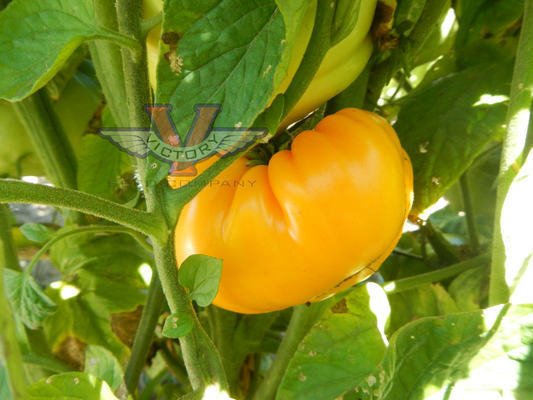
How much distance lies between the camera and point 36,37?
1.09 ft

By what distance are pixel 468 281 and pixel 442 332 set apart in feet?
1.00

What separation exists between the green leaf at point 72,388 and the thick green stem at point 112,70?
0.29 m

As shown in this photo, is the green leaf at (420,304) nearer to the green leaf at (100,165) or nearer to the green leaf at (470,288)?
the green leaf at (470,288)

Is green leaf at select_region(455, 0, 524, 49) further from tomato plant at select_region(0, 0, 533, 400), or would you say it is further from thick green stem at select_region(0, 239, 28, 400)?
thick green stem at select_region(0, 239, 28, 400)

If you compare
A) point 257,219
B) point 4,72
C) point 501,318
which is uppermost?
point 4,72

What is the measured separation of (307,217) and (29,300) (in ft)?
0.98

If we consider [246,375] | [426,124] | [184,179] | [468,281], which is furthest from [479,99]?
[246,375]

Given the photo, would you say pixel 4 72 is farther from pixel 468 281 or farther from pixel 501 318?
pixel 468 281

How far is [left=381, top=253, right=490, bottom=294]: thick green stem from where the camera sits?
613mm

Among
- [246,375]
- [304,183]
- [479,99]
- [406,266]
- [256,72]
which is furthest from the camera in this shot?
[406,266]

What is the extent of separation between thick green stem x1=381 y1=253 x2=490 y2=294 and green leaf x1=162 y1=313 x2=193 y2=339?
33 centimetres

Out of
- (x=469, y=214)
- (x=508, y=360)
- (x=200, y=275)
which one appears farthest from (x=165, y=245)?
(x=469, y=214)

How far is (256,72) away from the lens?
0.31m

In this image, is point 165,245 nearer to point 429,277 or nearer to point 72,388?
point 72,388
